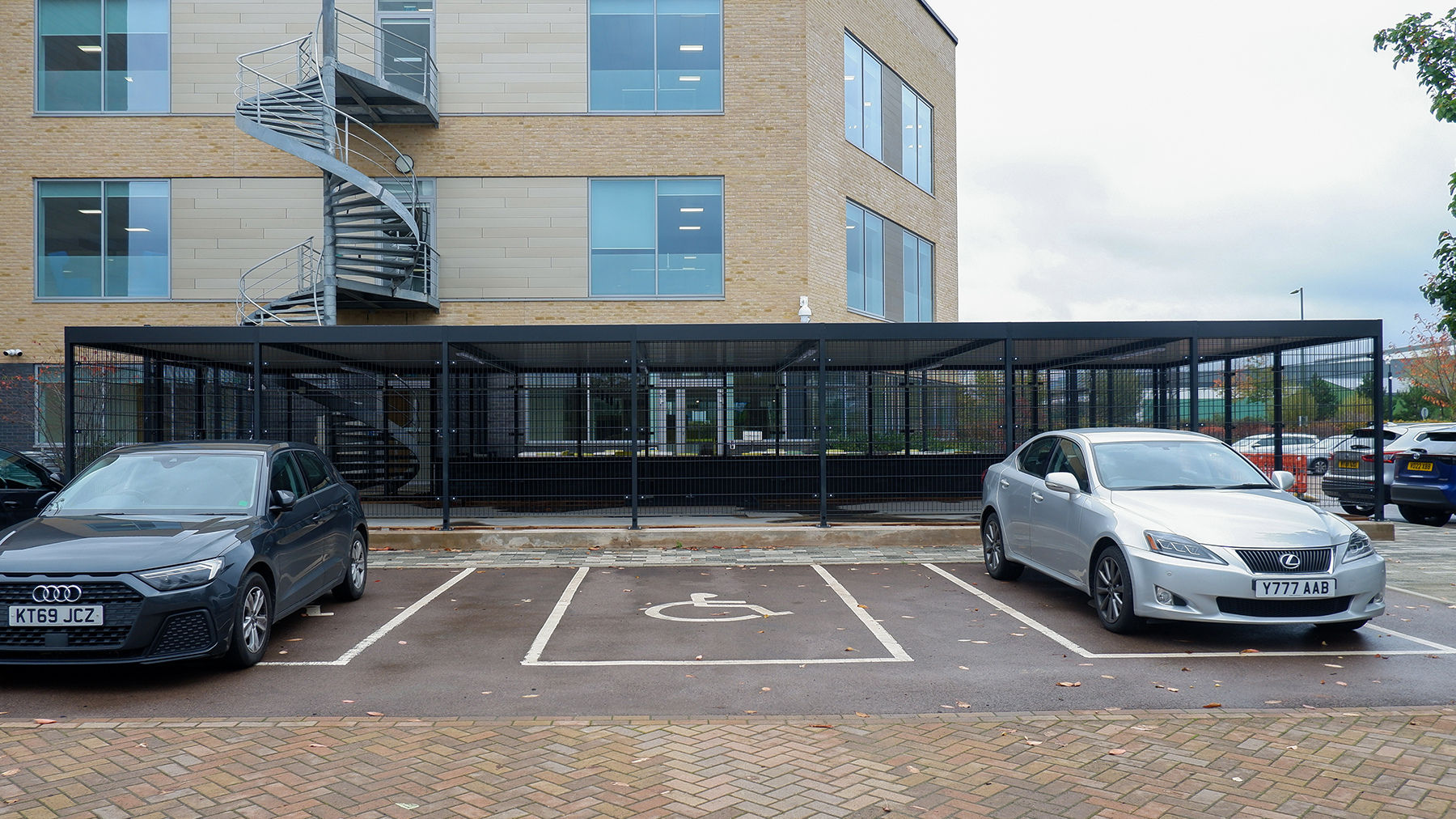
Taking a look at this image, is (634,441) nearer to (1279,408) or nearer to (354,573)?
(354,573)

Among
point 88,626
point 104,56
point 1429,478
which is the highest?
point 104,56

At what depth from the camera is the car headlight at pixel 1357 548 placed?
6.61 metres

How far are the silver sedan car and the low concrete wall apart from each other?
362 centimetres

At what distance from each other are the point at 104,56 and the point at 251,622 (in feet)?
61.6

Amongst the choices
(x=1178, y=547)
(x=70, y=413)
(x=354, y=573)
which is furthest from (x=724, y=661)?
(x=70, y=413)

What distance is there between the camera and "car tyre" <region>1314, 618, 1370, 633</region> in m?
6.59

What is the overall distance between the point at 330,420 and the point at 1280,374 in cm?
1583

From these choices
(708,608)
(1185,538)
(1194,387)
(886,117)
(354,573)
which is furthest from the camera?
(886,117)

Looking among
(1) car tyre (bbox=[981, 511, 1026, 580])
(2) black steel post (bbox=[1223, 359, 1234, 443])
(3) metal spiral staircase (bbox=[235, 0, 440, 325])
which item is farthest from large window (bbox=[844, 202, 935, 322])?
(1) car tyre (bbox=[981, 511, 1026, 580])

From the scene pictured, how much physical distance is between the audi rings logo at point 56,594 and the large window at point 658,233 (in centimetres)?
1466

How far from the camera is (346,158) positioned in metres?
18.2

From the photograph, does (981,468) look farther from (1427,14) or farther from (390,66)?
(390,66)

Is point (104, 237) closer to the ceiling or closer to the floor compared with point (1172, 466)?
closer to the ceiling

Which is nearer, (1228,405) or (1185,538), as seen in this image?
(1185,538)
